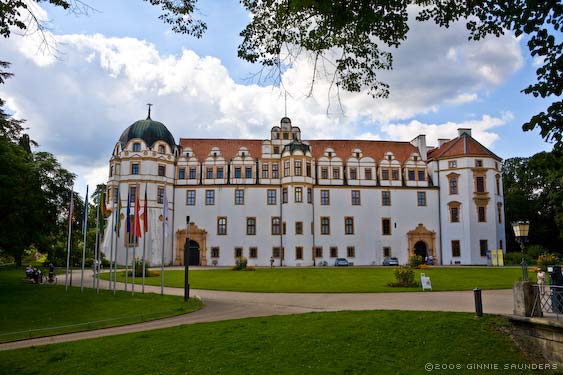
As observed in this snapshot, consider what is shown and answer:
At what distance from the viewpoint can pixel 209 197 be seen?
175ft

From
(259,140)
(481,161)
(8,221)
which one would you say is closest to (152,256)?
(259,140)

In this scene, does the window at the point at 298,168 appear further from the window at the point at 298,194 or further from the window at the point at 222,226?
the window at the point at 222,226

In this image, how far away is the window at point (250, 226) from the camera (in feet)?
173

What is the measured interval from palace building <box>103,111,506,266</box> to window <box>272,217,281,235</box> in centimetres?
23

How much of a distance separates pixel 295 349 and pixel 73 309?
12.6 metres

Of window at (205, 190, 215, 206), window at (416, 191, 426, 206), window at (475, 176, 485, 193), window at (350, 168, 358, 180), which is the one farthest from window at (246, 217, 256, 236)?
window at (475, 176, 485, 193)

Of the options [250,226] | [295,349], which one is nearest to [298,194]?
[250,226]

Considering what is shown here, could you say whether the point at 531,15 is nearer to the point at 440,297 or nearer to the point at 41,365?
the point at 41,365

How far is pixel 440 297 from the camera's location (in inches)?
848

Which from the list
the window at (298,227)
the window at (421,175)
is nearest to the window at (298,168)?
the window at (298,227)

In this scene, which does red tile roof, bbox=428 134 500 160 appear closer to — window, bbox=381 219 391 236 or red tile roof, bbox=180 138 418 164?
red tile roof, bbox=180 138 418 164

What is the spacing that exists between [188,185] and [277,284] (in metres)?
27.2

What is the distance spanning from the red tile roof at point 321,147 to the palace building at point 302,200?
1.44 feet

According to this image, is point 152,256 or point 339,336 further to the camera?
point 152,256
